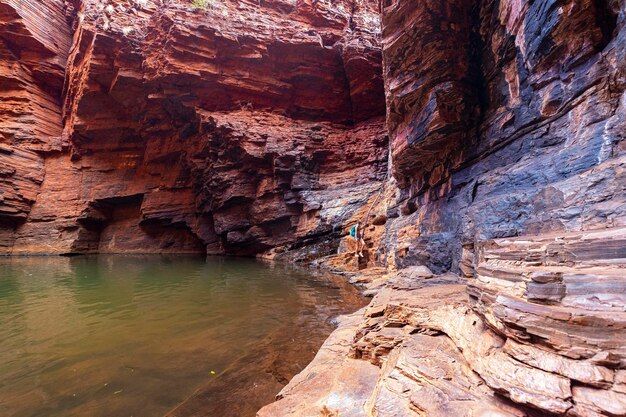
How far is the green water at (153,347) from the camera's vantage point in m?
3.19

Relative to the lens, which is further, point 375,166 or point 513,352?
point 375,166

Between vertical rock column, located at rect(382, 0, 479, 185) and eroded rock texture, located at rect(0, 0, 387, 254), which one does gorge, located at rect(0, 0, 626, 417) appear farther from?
eroded rock texture, located at rect(0, 0, 387, 254)

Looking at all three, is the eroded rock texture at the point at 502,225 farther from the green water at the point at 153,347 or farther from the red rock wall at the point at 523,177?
the green water at the point at 153,347

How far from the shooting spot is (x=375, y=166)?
19.2m

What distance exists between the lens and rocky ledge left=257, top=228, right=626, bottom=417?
143 cm

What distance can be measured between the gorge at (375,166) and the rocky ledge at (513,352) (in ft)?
0.04

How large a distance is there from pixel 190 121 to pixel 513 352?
25489 millimetres

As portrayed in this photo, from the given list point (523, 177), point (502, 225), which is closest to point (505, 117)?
point (523, 177)

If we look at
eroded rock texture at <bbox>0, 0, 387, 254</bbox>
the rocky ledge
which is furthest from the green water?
eroded rock texture at <bbox>0, 0, 387, 254</bbox>

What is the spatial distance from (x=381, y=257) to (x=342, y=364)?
875 centimetres

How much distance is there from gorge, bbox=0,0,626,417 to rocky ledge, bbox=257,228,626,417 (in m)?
0.01

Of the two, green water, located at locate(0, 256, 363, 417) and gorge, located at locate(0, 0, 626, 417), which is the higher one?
gorge, located at locate(0, 0, 626, 417)

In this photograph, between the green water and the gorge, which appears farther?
the green water

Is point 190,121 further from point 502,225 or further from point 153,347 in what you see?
point 502,225
